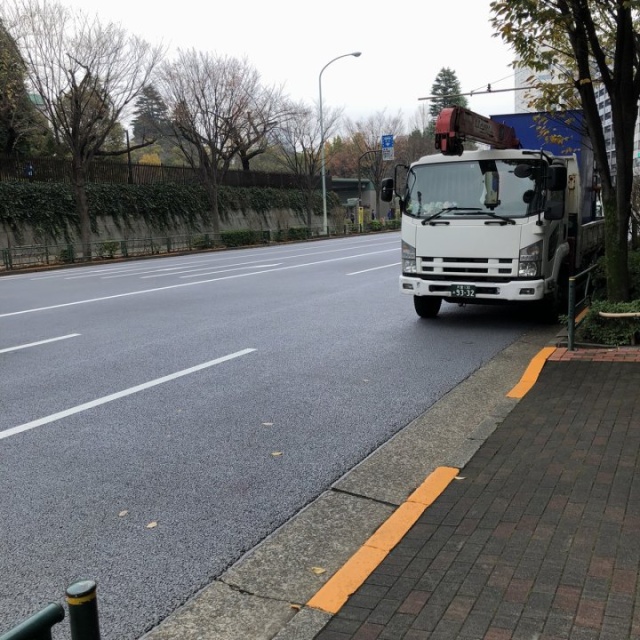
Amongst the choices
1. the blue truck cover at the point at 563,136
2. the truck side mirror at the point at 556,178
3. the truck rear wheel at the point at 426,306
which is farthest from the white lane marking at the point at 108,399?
the blue truck cover at the point at 563,136

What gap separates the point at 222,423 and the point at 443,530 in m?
A: 2.50

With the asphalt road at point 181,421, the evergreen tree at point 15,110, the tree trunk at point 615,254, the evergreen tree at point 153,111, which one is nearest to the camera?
the asphalt road at point 181,421

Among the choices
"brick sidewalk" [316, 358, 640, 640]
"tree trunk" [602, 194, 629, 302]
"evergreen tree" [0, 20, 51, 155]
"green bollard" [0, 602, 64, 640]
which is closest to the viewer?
"green bollard" [0, 602, 64, 640]

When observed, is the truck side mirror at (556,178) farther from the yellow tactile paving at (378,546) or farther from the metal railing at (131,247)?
the metal railing at (131,247)

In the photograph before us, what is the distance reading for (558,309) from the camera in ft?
32.7

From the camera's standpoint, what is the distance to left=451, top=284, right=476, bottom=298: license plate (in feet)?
30.6

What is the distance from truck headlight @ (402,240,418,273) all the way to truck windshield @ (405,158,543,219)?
49 cm

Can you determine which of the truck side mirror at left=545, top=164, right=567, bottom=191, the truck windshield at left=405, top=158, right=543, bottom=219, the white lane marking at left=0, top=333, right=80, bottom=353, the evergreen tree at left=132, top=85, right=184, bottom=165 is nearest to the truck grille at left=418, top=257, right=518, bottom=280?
the truck windshield at left=405, top=158, right=543, bottom=219

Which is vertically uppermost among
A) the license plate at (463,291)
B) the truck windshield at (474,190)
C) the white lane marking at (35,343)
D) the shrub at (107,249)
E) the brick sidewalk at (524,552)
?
the truck windshield at (474,190)

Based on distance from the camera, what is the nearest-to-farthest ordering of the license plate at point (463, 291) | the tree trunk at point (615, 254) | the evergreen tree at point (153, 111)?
1. the tree trunk at point (615, 254)
2. the license plate at point (463, 291)
3. the evergreen tree at point (153, 111)

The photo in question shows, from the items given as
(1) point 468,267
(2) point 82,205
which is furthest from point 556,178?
(2) point 82,205

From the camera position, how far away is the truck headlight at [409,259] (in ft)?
32.1

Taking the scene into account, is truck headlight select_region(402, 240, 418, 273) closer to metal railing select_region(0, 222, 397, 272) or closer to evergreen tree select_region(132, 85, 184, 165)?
metal railing select_region(0, 222, 397, 272)

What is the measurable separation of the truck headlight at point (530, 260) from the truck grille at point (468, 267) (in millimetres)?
96
